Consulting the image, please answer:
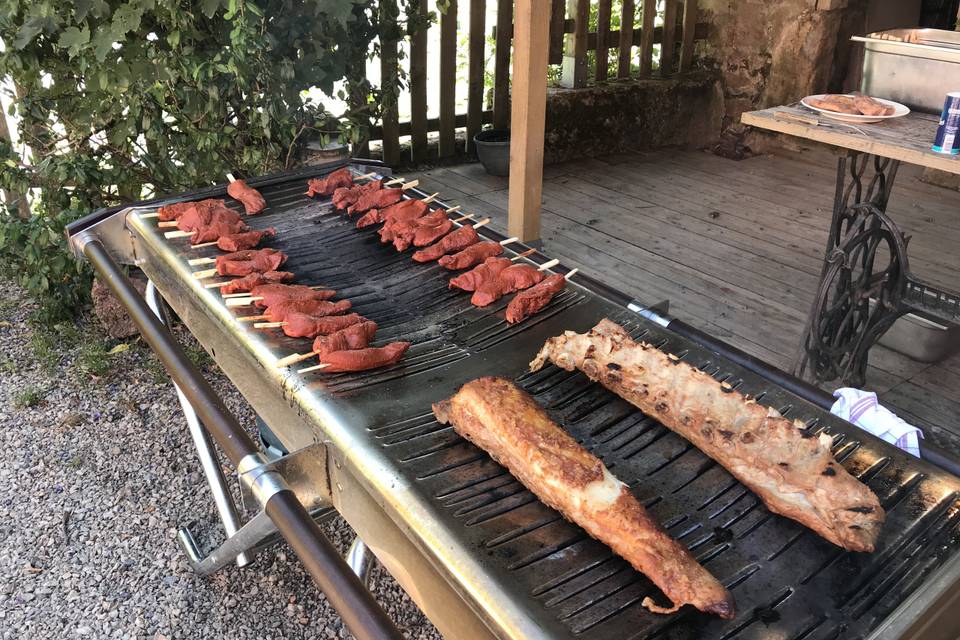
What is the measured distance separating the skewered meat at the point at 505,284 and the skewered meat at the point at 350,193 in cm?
110

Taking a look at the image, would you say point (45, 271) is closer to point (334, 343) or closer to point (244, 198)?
point (244, 198)

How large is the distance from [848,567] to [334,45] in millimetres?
4265

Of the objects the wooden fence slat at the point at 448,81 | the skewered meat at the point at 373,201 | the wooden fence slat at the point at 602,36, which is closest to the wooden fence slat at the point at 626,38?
the wooden fence slat at the point at 602,36

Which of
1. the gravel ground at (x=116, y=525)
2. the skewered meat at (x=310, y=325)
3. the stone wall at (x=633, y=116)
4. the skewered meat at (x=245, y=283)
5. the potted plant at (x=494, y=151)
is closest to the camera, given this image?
the skewered meat at (x=310, y=325)

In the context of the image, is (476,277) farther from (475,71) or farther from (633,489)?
(475,71)

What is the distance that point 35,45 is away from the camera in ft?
14.4

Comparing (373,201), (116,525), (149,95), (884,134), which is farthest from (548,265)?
(149,95)

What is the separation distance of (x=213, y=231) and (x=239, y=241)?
16cm

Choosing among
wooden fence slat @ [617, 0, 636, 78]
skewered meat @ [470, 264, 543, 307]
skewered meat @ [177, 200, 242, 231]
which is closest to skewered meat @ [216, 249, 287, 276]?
skewered meat @ [177, 200, 242, 231]

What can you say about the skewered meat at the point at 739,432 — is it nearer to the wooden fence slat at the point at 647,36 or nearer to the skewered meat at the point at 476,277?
the skewered meat at the point at 476,277

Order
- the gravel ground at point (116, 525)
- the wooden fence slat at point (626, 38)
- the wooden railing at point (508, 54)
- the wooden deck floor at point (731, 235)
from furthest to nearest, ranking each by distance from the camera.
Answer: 1. the wooden fence slat at point (626, 38)
2. the wooden railing at point (508, 54)
3. the wooden deck floor at point (731, 235)
4. the gravel ground at point (116, 525)

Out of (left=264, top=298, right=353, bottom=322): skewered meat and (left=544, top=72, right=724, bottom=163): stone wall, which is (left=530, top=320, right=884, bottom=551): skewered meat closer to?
(left=264, top=298, right=353, bottom=322): skewered meat

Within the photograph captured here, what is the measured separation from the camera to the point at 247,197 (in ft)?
11.8

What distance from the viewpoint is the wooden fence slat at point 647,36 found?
838 centimetres
